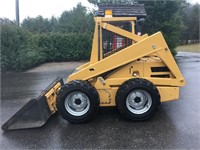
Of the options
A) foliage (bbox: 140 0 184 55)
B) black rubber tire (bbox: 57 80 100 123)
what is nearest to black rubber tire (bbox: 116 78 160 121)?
black rubber tire (bbox: 57 80 100 123)

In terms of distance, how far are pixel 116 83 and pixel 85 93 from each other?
718 millimetres

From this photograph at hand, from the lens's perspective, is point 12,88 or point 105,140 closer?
point 105,140

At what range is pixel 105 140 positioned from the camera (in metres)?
Result: 4.14

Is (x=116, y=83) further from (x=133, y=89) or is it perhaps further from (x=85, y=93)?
(x=85, y=93)

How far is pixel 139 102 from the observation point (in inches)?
197

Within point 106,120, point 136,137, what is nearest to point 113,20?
point 106,120

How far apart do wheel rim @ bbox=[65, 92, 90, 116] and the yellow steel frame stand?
35cm

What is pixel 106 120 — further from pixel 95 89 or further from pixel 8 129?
pixel 8 129

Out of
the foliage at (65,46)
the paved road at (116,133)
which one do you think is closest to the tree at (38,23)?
the foliage at (65,46)

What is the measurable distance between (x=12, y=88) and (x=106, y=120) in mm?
4992

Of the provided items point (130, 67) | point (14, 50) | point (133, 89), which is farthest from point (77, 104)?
point (14, 50)

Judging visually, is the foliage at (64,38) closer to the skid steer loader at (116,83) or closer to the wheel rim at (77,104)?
the skid steer loader at (116,83)

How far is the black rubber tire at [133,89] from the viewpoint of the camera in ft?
15.9

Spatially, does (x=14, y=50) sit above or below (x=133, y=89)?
above
